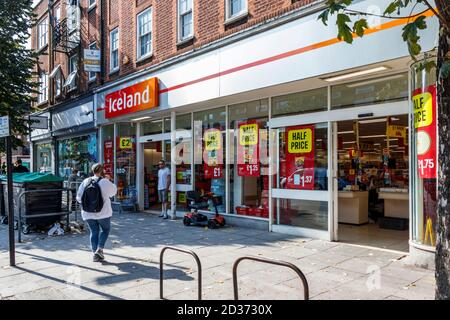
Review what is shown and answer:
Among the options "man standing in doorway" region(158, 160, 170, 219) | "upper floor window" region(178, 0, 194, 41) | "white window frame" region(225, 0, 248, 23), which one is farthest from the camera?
"man standing in doorway" region(158, 160, 170, 219)

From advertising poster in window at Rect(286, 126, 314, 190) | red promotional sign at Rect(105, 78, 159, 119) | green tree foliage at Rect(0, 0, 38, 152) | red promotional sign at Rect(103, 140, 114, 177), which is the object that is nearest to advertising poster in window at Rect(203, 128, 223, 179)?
red promotional sign at Rect(105, 78, 159, 119)

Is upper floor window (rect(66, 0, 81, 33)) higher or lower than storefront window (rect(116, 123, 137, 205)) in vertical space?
higher

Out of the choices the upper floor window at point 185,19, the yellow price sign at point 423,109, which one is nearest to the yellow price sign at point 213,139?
the upper floor window at point 185,19

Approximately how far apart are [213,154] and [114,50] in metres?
6.77

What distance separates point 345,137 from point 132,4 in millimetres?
8580

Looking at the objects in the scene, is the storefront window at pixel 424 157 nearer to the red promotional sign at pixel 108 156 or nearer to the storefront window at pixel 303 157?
the storefront window at pixel 303 157

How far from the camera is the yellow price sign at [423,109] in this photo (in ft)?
18.8

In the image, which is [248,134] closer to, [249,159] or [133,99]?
[249,159]

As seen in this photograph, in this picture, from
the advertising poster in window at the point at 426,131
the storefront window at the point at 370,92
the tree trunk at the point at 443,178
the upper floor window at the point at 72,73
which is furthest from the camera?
the upper floor window at the point at 72,73

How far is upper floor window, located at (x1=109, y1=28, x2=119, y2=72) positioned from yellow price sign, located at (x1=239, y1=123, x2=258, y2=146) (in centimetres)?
697

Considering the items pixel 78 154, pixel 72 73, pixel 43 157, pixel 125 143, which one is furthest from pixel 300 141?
pixel 43 157

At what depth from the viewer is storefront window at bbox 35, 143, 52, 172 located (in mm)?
20594

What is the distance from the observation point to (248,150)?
32.0ft

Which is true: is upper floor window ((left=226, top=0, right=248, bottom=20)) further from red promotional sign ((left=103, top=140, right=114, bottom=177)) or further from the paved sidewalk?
red promotional sign ((left=103, top=140, right=114, bottom=177))
